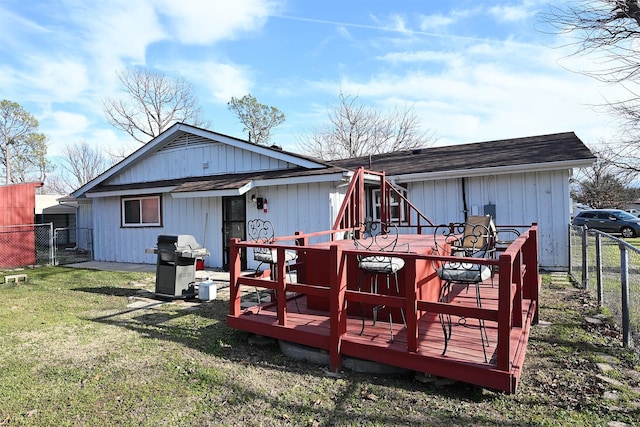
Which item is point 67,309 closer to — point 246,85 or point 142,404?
point 142,404

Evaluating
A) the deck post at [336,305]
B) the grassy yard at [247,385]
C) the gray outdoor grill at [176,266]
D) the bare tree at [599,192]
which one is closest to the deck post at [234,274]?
the grassy yard at [247,385]

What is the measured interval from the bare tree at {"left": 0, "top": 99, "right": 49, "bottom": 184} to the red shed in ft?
80.0

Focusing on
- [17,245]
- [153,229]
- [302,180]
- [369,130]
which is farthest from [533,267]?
[369,130]

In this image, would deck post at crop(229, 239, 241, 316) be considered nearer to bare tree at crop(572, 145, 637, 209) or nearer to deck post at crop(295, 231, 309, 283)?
deck post at crop(295, 231, 309, 283)

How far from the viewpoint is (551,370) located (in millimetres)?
3389

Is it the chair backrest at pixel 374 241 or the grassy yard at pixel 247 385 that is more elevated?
the chair backrest at pixel 374 241

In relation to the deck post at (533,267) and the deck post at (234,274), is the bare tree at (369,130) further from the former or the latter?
the deck post at (234,274)

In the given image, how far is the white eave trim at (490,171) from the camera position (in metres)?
7.80

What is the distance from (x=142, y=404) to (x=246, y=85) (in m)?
27.1

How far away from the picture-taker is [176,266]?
6477mm

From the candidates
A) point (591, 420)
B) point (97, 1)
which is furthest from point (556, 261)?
point (97, 1)

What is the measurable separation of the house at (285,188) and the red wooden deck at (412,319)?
3.98 m

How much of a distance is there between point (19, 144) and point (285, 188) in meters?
32.8

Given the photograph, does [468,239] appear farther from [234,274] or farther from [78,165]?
[78,165]
